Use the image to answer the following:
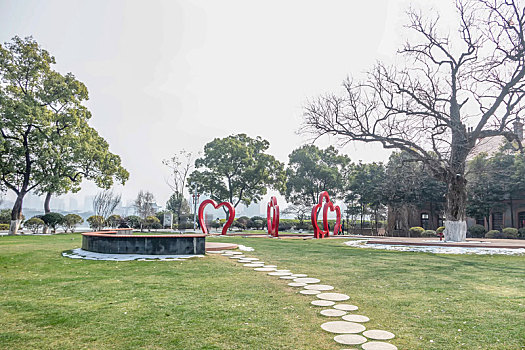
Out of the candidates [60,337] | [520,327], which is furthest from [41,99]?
[520,327]

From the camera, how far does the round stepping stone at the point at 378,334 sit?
11.9ft

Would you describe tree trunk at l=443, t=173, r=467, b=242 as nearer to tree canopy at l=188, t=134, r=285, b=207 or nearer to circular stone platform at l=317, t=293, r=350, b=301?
circular stone platform at l=317, t=293, r=350, b=301

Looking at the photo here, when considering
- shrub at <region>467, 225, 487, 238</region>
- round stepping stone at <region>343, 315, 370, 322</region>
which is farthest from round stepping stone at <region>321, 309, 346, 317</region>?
shrub at <region>467, 225, 487, 238</region>

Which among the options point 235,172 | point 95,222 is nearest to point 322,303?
point 95,222

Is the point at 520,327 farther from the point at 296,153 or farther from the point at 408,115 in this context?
the point at 296,153

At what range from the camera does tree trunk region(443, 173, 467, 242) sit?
17328 mm

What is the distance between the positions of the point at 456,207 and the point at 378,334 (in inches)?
625

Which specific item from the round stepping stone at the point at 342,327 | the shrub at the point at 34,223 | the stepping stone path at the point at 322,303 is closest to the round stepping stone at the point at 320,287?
the stepping stone path at the point at 322,303

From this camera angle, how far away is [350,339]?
3.56 meters

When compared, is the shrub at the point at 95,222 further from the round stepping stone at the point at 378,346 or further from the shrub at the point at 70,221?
the round stepping stone at the point at 378,346

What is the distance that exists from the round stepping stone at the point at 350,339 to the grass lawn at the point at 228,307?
4.6 inches

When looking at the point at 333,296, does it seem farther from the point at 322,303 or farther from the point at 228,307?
the point at 228,307

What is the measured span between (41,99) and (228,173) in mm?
21639

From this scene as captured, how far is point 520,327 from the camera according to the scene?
3.93m
